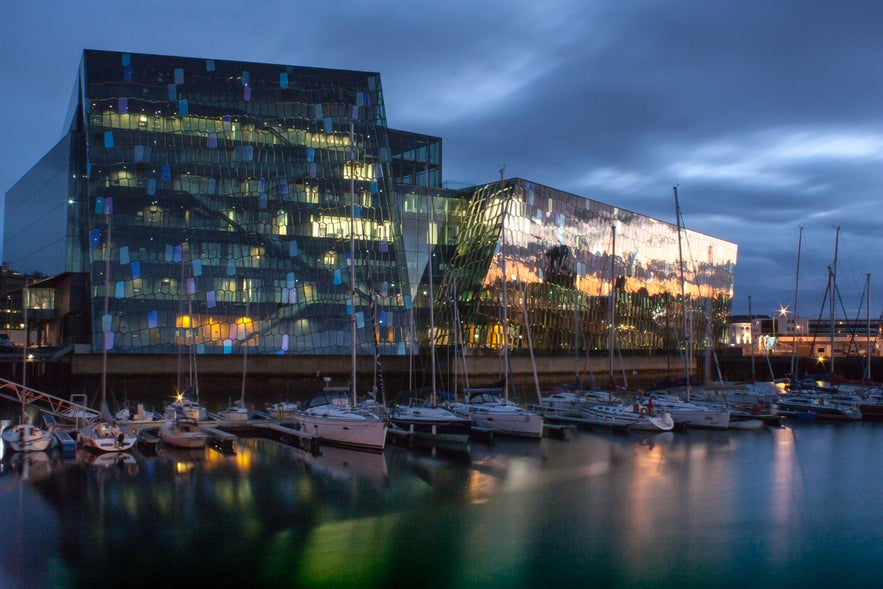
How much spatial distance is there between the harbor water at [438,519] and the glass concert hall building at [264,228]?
31.2 meters

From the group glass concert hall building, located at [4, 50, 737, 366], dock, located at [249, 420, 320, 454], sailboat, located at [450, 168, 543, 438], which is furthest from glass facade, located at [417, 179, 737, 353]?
dock, located at [249, 420, 320, 454]

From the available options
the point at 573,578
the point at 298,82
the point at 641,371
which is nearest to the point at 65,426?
the point at 573,578

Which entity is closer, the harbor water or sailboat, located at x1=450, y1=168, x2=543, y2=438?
the harbor water

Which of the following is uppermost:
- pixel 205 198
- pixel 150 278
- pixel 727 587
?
pixel 205 198

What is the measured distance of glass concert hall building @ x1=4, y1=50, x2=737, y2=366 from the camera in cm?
6575

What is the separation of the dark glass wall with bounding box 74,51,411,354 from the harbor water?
32.1 m

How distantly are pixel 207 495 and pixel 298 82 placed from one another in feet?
172

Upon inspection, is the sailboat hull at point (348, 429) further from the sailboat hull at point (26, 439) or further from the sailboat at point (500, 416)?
the sailboat hull at point (26, 439)

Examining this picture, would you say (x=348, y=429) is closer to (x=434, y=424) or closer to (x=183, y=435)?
(x=434, y=424)

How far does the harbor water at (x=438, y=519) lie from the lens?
60.4ft

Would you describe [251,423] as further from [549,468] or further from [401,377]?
[401,377]

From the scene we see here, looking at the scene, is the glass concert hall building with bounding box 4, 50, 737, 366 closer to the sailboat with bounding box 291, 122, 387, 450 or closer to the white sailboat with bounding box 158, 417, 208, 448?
Answer: the sailboat with bounding box 291, 122, 387, 450

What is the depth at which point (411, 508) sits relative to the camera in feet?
80.6

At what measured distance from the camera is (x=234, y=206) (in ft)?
226
